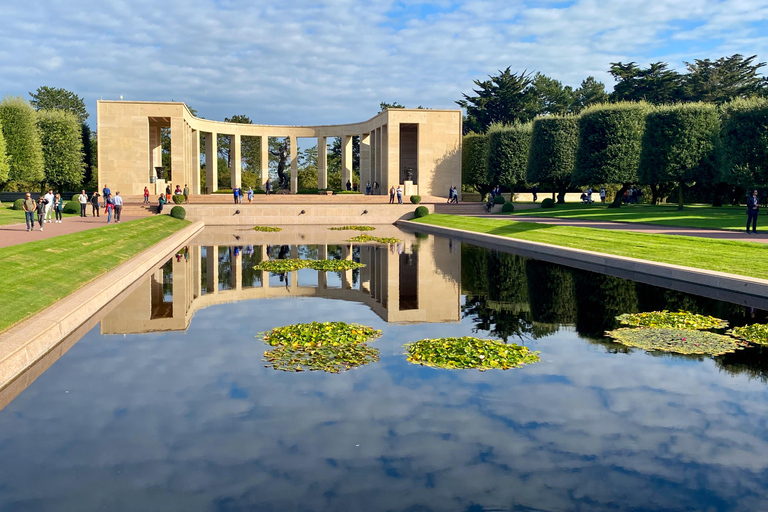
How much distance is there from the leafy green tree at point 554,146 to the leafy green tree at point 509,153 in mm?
4001

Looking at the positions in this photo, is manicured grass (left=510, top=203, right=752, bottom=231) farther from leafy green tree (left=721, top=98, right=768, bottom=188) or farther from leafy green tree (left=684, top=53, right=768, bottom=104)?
leafy green tree (left=684, top=53, right=768, bottom=104)

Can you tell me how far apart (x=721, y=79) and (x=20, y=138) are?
2821 inches

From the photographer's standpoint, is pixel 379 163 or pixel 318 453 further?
pixel 379 163

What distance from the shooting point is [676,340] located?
9.77m

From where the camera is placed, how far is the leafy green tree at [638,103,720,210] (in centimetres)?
4378

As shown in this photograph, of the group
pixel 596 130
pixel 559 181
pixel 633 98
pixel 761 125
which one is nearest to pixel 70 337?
pixel 761 125

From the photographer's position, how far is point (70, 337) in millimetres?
10000

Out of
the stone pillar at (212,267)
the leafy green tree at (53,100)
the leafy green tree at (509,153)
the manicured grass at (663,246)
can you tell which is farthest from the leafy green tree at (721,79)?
the leafy green tree at (53,100)

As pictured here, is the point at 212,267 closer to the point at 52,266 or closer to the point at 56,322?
the point at 52,266

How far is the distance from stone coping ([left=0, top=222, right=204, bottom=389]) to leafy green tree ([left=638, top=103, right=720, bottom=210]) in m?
38.3

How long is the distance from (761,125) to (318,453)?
4036 centimetres

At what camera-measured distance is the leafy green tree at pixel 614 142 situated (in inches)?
1868

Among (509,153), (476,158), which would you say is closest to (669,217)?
(509,153)

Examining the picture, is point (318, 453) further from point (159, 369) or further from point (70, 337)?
point (70, 337)
